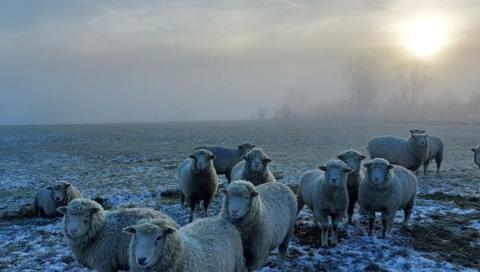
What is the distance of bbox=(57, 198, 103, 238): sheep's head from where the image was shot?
6.77m

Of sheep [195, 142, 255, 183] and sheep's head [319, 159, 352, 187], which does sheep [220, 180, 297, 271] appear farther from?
sheep [195, 142, 255, 183]

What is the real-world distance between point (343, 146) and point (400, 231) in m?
22.1

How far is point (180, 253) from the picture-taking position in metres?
5.39

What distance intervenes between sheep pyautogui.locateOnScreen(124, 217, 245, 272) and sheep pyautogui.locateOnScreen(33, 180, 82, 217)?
6602 millimetres

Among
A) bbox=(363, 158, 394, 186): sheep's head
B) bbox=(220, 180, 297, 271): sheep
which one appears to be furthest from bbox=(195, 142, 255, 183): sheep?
bbox=(220, 180, 297, 271): sheep

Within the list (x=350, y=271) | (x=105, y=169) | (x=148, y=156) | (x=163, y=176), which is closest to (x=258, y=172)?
(x=350, y=271)

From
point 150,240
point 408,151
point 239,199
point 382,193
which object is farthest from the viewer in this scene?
point 408,151

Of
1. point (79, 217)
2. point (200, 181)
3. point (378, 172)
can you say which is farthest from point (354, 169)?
point (79, 217)

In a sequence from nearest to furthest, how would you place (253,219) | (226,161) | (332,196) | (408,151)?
(253,219), (332,196), (226,161), (408,151)

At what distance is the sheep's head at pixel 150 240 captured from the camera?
4.97 m

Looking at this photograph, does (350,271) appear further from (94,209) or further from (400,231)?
(94,209)

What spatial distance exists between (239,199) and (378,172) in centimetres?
436

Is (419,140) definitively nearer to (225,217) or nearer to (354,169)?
(354,169)

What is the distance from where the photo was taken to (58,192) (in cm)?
1112
